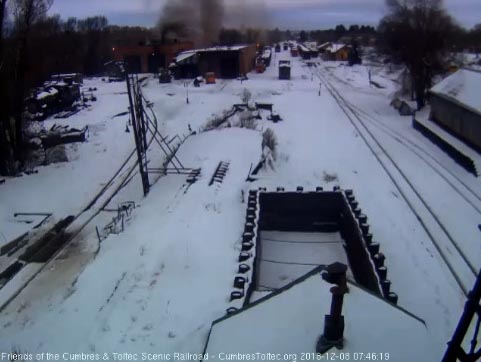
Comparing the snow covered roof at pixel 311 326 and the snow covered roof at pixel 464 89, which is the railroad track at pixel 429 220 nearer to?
the snow covered roof at pixel 464 89

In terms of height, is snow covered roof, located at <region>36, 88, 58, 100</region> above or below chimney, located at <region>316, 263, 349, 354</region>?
above

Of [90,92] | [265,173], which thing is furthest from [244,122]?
[90,92]

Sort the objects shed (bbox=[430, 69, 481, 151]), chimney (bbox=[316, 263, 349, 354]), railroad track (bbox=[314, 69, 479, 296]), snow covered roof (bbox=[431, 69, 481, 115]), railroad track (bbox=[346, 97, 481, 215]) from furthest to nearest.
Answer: snow covered roof (bbox=[431, 69, 481, 115])
shed (bbox=[430, 69, 481, 151])
railroad track (bbox=[346, 97, 481, 215])
railroad track (bbox=[314, 69, 479, 296])
chimney (bbox=[316, 263, 349, 354])

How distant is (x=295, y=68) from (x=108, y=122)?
110ft

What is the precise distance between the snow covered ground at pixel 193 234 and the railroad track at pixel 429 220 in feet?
0.46

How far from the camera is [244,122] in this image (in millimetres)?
23312

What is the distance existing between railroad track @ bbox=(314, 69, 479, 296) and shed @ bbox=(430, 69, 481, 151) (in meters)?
3.15

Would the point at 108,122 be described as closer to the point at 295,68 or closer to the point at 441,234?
the point at 441,234

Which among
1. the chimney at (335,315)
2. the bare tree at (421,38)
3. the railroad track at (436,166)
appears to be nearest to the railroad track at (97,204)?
the chimney at (335,315)

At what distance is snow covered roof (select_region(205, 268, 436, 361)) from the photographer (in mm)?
4816

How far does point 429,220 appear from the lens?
1288 centimetres

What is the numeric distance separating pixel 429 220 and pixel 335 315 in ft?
30.8

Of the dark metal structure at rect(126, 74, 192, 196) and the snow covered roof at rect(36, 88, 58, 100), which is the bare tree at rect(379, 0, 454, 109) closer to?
the dark metal structure at rect(126, 74, 192, 196)

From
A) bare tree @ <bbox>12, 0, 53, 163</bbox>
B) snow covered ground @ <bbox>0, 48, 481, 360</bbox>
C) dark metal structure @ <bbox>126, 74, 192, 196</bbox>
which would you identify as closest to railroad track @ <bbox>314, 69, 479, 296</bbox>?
snow covered ground @ <bbox>0, 48, 481, 360</bbox>
